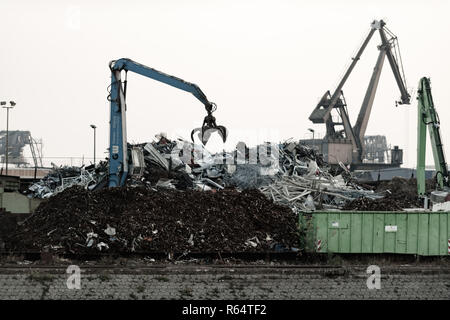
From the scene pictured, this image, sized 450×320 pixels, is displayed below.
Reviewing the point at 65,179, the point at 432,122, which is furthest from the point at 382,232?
the point at 65,179

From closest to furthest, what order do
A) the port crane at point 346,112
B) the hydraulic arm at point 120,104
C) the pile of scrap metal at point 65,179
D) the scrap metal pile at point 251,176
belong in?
1. the hydraulic arm at point 120,104
2. the scrap metal pile at point 251,176
3. the pile of scrap metal at point 65,179
4. the port crane at point 346,112

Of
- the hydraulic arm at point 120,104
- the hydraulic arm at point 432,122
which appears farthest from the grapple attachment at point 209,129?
the hydraulic arm at point 432,122

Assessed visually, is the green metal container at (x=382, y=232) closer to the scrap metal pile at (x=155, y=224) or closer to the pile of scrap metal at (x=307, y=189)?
the scrap metal pile at (x=155, y=224)

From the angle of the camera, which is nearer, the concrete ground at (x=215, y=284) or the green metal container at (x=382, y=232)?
the concrete ground at (x=215, y=284)

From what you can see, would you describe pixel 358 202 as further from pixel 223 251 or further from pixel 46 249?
pixel 46 249

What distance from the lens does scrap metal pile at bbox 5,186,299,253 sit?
20609 millimetres

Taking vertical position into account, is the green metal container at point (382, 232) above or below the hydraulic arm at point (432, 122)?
below

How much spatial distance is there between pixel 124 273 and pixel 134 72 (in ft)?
40.7

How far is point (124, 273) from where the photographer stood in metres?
15.8

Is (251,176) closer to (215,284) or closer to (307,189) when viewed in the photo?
(307,189)

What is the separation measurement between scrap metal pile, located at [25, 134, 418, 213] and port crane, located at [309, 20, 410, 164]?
122 ft

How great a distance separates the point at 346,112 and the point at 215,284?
62.1 metres

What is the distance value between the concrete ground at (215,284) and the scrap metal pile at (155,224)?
3795mm

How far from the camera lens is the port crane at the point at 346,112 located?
240 feet
